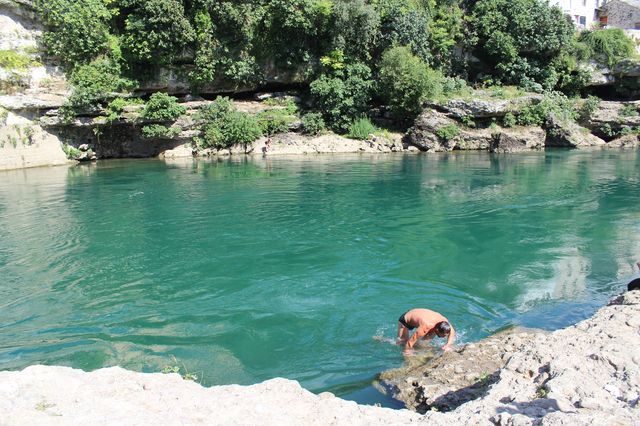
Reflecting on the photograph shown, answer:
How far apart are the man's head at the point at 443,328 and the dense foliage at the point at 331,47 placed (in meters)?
30.6

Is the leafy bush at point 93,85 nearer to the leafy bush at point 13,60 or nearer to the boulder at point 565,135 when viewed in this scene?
the leafy bush at point 13,60

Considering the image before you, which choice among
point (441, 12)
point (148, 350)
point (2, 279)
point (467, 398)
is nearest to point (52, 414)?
point (148, 350)

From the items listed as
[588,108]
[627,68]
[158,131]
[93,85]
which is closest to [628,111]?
[588,108]

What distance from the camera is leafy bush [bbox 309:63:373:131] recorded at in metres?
38.0

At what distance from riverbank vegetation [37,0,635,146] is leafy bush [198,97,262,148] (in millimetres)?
85

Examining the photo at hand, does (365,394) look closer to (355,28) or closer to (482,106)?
(482,106)

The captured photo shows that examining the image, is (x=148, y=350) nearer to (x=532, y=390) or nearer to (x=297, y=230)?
(x=532, y=390)

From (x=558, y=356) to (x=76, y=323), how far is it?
7.88m

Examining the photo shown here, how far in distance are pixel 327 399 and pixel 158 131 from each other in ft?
105

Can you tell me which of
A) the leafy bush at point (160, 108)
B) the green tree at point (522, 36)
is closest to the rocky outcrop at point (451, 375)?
the leafy bush at point (160, 108)

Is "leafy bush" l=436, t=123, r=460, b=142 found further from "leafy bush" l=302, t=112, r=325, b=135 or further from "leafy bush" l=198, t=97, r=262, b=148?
"leafy bush" l=198, t=97, r=262, b=148

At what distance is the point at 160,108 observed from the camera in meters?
34.4

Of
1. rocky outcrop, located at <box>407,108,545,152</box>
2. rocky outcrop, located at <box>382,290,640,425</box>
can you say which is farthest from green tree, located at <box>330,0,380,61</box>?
rocky outcrop, located at <box>382,290,640,425</box>

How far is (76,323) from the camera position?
8945mm
